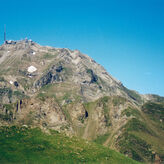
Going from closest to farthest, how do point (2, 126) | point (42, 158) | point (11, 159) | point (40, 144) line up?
point (11, 159) < point (42, 158) < point (40, 144) < point (2, 126)

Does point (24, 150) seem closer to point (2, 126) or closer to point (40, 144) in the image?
point (40, 144)

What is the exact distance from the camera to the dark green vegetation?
213 ft

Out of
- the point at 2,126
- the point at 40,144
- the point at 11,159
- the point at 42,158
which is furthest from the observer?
the point at 2,126

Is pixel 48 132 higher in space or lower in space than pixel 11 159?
higher

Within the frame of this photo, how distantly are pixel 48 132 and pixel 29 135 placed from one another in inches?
295

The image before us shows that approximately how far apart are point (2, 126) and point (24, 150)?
1457cm

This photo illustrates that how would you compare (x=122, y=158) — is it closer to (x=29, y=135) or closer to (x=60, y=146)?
(x=60, y=146)

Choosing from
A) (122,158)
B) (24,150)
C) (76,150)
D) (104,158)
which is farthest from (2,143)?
(122,158)

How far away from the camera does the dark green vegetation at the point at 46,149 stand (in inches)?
2557

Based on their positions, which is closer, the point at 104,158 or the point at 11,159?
the point at 11,159

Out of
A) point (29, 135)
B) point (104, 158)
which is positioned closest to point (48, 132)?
point (29, 135)

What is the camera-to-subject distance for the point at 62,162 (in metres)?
67.4

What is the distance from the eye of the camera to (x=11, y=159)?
6212 cm

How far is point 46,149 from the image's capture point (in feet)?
232
